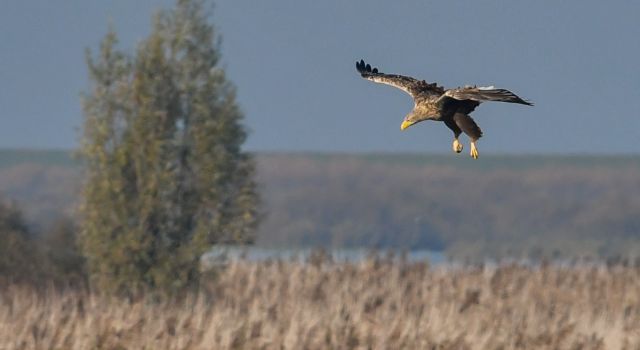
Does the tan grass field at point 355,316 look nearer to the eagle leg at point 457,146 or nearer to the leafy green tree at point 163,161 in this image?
the leafy green tree at point 163,161

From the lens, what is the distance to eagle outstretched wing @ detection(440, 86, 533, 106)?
12.6 metres

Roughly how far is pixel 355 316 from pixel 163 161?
622 centimetres

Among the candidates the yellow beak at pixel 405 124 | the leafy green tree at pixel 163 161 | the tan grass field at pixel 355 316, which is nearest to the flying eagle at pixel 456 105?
the yellow beak at pixel 405 124

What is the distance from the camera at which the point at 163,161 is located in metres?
31.4

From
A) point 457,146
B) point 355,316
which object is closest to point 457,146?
point 457,146

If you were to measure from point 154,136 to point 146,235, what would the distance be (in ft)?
5.21

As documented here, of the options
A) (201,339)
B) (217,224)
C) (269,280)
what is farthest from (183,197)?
(201,339)

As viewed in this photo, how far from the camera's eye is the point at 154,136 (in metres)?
31.5

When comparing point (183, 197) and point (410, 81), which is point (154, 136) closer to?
point (183, 197)

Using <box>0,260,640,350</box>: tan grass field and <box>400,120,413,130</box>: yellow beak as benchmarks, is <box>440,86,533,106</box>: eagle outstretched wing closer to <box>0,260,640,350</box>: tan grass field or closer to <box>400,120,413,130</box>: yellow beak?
<box>400,120,413,130</box>: yellow beak

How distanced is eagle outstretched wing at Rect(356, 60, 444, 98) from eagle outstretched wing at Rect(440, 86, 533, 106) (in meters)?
0.38

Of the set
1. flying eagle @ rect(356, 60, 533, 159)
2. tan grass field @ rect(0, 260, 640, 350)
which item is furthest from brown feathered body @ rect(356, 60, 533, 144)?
tan grass field @ rect(0, 260, 640, 350)

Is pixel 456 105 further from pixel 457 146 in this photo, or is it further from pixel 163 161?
pixel 163 161

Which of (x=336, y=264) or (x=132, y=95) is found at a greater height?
(x=132, y=95)
